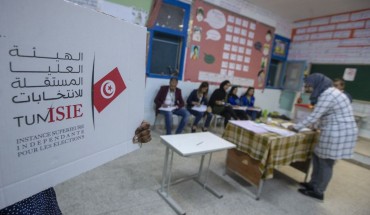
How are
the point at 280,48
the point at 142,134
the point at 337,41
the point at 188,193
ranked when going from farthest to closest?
1. the point at 280,48
2. the point at 337,41
3. the point at 188,193
4. the point at 142,134

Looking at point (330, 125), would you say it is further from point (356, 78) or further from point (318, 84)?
point (356, 78)

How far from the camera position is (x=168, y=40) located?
3.78 meters

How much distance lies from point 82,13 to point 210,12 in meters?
3.79

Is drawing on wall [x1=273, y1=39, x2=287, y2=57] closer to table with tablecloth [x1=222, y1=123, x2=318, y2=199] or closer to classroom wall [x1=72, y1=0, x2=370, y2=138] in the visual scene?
classroom wall [x1=72, y1=0, x2=370, y2=138]

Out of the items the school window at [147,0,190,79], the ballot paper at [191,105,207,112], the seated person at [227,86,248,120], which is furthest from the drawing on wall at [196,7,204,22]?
the ballot paper at [191,105,207,112]

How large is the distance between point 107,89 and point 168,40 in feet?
10.9

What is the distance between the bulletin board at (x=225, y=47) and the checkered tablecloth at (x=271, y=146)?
213 cm

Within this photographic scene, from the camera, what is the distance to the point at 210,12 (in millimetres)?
3918

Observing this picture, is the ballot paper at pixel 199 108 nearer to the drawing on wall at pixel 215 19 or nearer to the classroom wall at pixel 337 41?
the drawing on wall at pixel 215 19

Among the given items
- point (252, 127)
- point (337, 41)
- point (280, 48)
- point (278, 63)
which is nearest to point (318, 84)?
point (252, 127)

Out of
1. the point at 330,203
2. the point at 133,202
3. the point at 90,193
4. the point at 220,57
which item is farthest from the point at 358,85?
the point at 90,193

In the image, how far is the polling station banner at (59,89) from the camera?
46 cm

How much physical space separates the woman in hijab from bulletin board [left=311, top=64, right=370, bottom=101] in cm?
310

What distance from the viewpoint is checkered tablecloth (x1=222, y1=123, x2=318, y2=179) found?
183 centimetres
